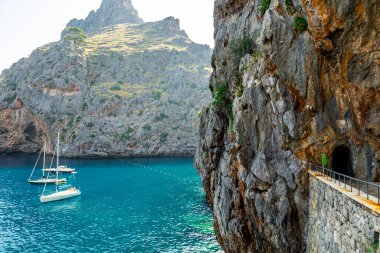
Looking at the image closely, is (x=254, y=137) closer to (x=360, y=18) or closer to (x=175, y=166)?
(x=360, y=18)

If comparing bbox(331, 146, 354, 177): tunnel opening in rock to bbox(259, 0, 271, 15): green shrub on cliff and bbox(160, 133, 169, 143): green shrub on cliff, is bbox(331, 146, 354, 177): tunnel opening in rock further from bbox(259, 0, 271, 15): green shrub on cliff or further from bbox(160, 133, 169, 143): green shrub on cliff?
bbox(160, 133, 169, 143): green shrub on cliff

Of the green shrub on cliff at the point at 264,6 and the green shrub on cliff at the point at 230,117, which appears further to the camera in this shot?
the green shrub on cliff at the point at 230,117

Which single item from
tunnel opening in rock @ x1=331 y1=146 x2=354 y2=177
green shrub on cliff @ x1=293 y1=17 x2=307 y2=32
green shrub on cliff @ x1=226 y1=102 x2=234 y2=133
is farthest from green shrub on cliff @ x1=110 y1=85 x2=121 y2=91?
tunnel opening in rock @ x1=331 y1=146 x2=354 y2=177

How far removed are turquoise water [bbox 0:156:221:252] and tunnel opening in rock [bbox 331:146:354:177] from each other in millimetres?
21216

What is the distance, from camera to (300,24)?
88.6 ft

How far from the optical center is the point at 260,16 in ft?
113

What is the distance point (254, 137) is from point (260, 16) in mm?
13924

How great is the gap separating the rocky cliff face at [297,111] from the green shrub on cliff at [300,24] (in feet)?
0.28

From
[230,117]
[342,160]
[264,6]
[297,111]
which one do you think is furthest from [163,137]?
[297,111]

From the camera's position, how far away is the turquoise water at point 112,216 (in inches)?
1745

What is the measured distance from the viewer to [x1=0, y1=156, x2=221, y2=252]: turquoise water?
44.3 metres

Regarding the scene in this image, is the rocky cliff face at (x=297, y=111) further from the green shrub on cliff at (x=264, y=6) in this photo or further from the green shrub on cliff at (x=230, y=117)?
the green shrub on cliff at (x=230, y=117)

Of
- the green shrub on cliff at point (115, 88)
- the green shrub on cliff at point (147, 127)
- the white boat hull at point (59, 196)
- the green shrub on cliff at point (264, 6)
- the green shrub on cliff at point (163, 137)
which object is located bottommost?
the white boat hull at point (59, 196)

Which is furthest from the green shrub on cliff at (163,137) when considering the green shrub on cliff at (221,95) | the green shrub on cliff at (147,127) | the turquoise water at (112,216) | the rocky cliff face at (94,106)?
the green shrub on cliff at (221,95)
